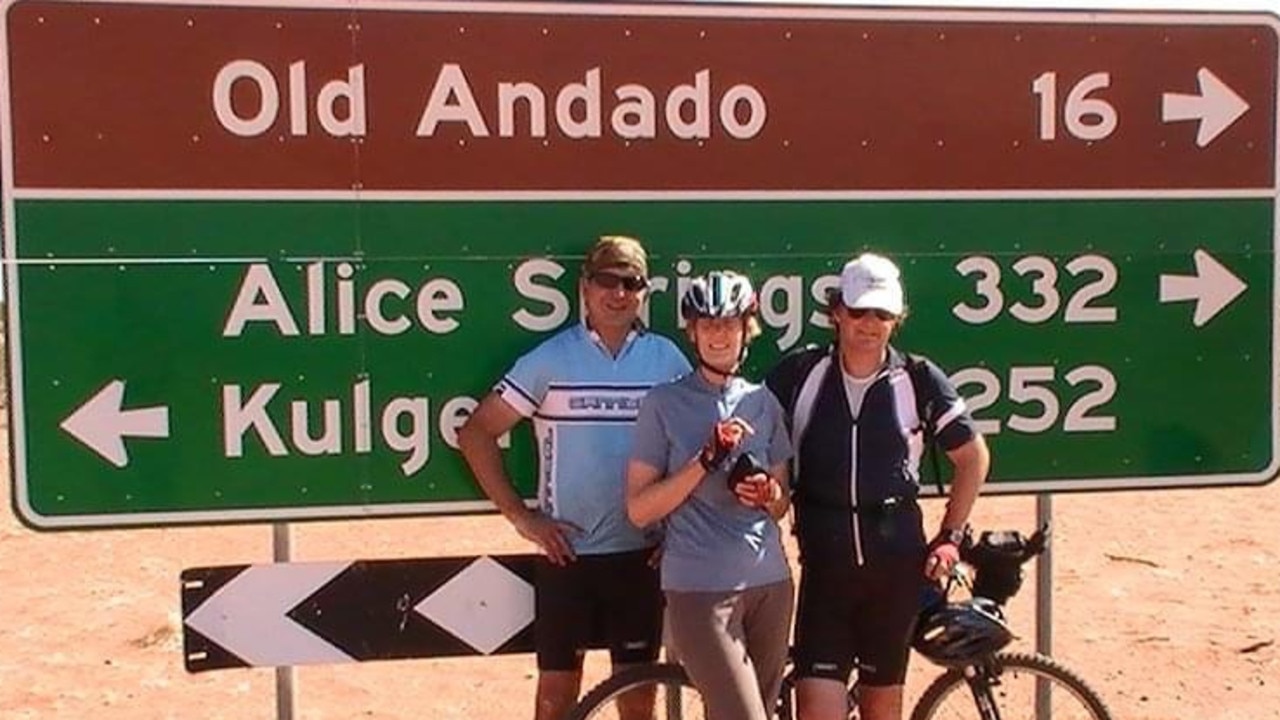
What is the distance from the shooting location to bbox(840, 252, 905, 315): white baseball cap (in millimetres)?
3795

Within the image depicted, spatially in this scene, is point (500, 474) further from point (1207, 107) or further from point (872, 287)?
point (1207, 107)

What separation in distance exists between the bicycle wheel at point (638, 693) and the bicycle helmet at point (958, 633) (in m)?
0.72

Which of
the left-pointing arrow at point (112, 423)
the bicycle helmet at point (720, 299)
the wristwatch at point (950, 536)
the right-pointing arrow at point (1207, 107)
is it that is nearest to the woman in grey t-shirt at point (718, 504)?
the bicycle helmet at point (720, 299)

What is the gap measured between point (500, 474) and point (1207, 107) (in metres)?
2.64

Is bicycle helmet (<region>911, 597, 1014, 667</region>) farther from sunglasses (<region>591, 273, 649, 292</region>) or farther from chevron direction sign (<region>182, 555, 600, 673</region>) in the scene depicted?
sunglasses (<region>591, 273, 649, 292</region>)

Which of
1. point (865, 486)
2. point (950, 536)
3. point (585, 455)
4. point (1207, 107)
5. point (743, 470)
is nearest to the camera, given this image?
point (743, 470)

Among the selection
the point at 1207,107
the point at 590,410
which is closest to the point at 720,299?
the point at 590,410

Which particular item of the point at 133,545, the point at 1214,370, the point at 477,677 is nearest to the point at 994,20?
the point at 1214,370

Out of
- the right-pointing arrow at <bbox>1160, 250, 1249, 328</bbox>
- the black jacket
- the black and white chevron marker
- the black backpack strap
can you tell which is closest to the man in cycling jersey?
the black and white chevron marker

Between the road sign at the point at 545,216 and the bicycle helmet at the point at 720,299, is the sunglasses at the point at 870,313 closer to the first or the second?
the bicycle helmet at the point at 720,299

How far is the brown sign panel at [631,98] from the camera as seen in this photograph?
13.4 ft

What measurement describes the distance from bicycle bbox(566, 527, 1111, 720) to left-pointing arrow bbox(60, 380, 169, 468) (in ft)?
4.98

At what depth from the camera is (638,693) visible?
4250mm

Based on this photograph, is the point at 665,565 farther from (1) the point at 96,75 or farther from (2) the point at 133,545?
(2) the point at 133,545
